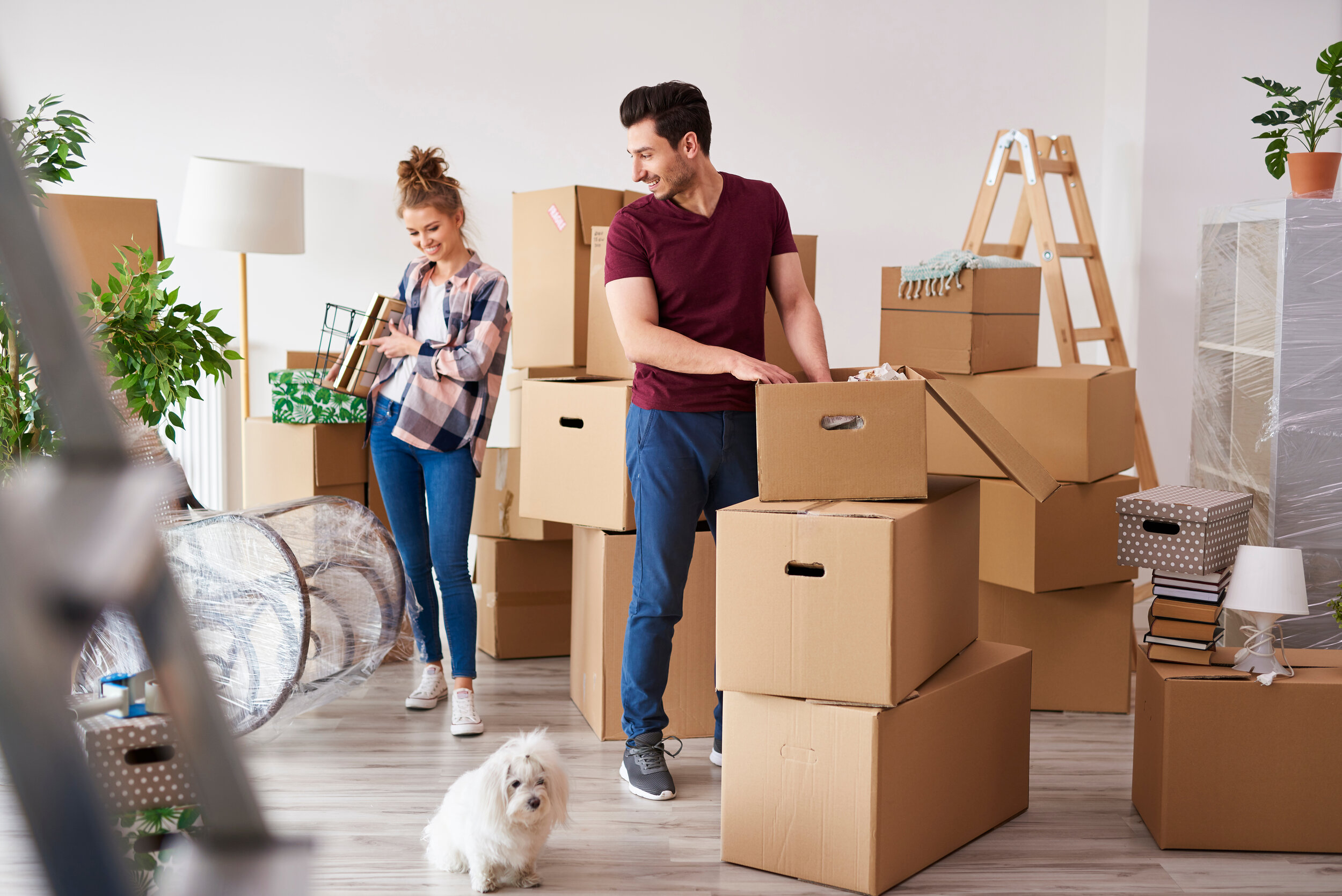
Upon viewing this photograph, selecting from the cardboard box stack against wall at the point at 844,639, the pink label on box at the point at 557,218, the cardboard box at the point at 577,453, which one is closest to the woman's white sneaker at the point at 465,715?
the cardboard box at the point at 577,453

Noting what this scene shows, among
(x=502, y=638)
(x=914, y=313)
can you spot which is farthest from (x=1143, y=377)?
(x=502, y=638)

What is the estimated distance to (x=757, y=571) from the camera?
1763 mm

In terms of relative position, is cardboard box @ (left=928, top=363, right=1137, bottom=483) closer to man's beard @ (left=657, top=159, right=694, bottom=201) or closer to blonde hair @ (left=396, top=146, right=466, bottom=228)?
man's beard @ (left=657, top=159, right=694, bottom=201)

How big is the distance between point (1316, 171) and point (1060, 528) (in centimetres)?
101

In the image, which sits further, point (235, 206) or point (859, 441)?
point (235, 206)

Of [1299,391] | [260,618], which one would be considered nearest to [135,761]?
[260,618]

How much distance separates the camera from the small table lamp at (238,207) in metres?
3.16

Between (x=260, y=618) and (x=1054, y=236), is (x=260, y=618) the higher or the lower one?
the lower one

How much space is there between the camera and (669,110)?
197 cm

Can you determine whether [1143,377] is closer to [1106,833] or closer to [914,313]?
[914,313]

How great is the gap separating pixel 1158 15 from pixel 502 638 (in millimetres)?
2818

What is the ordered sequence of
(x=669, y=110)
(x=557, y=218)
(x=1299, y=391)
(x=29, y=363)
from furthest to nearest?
(x=557, y=218)
(x=1299, y=391)
(x=669, y=110)
(x=29, y=363)

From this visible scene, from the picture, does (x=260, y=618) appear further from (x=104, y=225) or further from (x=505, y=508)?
(x=104, y=225)

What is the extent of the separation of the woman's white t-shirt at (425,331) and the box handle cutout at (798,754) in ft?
4.04
